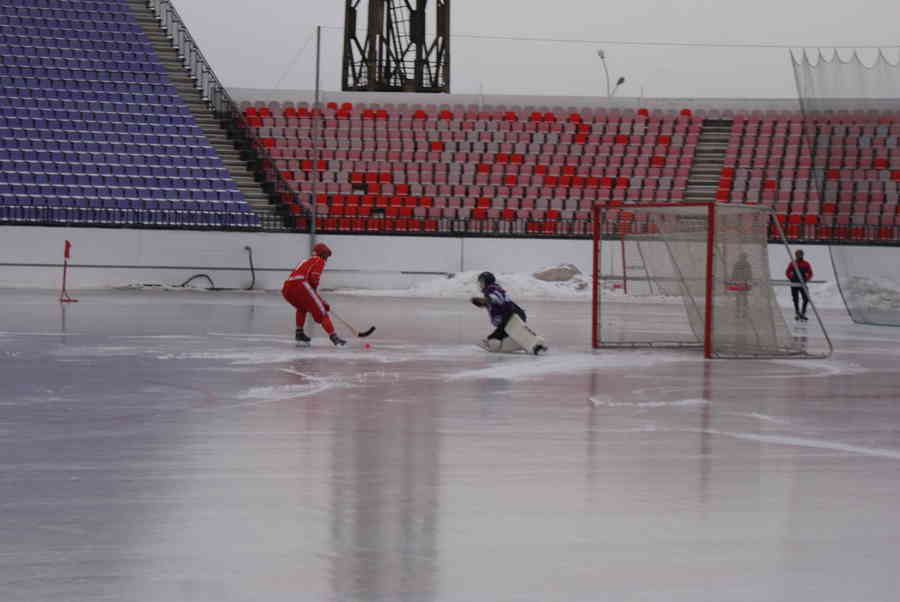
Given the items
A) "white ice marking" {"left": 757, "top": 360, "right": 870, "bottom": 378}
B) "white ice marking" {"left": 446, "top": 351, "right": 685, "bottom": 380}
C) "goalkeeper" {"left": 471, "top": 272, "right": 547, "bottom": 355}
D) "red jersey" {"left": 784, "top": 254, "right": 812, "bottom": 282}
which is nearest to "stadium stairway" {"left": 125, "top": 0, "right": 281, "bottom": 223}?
"red jersey" {"left": 784, "top": 254, "right": 812, "bottom": 282}

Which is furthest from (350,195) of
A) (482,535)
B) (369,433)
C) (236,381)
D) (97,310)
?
(482,535)

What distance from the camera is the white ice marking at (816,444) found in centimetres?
902

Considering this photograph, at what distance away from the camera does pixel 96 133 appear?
42.1 meters

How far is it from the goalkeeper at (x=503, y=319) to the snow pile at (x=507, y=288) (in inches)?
833

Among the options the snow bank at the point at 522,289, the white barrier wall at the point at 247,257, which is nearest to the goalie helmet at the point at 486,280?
the snow bank at the point at 522,289

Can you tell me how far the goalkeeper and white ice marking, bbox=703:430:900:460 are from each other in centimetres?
734

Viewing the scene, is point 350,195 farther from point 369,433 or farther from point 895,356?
point 369,433

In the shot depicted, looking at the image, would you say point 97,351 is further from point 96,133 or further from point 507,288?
point 96,133

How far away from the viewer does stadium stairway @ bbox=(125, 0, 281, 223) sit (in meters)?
42.8

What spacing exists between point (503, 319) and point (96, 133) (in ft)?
91.8

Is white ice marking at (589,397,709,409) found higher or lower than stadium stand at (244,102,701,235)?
lower

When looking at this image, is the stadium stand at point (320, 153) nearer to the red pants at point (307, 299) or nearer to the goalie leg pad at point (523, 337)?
the red pants at point (307, 299)

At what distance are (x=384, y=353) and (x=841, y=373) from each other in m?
5.69

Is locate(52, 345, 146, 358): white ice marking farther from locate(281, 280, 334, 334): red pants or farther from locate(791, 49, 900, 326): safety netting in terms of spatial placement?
locate(791, 49, 900, 326): safety netting
